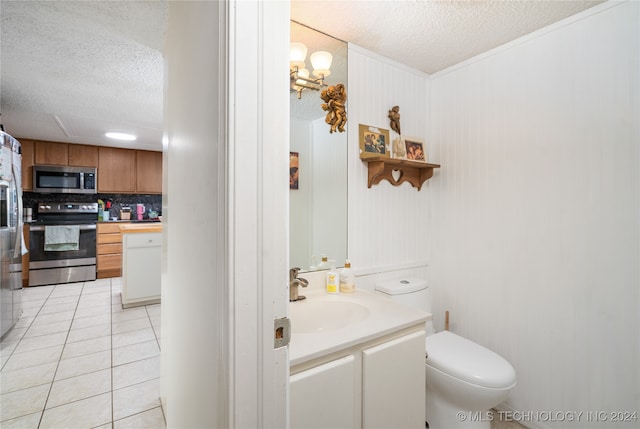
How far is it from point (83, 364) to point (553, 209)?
3.26 metres

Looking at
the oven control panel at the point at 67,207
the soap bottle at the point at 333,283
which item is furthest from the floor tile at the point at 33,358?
the oven control panel at the point at 67,207

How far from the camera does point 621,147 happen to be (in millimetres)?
1382

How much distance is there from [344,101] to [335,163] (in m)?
0.36

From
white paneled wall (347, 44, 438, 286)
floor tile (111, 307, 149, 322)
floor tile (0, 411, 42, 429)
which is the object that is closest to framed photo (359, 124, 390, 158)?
white paneled wall (347, 44, 438, 286)

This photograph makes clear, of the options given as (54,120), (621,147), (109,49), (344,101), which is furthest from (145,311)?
(621,147)

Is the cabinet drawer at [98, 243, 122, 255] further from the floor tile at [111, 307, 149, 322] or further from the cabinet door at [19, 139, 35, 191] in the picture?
the floor tile at [111, 307, 149, 322]

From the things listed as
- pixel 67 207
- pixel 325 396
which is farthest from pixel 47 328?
pixel 325 396

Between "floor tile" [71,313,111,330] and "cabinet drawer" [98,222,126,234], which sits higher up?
"cabinet drawer" [98,222,126,234]

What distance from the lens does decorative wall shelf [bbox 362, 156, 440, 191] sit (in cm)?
179

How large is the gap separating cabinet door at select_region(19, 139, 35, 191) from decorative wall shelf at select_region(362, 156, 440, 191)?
5062 millimetres

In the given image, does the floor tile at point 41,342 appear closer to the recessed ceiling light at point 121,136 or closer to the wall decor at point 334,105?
the recessed ceiling light at point 121,136

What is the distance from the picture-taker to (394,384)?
1.16 meters

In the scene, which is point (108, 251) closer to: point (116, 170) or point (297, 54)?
point (116, 170)

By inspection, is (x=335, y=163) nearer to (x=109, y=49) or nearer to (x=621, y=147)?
(x=621, y=147)
